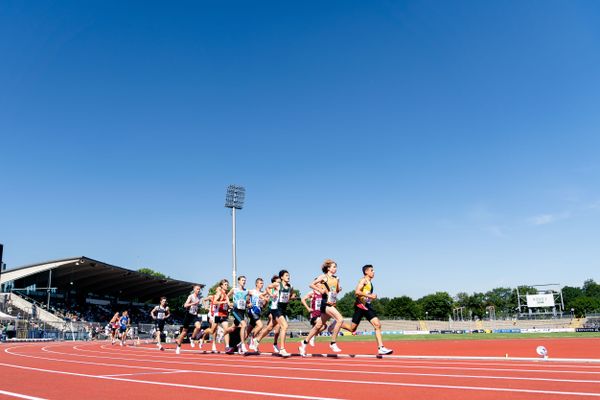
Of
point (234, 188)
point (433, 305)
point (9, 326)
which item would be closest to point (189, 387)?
point (9, 326)

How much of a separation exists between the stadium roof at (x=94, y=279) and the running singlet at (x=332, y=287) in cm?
4244

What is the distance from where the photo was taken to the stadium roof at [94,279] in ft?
164

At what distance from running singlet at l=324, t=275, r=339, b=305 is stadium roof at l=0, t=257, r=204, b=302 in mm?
42441

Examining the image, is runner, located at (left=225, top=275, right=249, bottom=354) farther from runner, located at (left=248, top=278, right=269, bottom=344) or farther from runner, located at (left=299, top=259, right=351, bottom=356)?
runner, located at (left=299, top=259, right=351, bottom=356)

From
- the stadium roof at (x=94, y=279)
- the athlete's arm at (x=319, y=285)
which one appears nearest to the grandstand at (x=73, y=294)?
the stadium roof at (x=94, y=279)

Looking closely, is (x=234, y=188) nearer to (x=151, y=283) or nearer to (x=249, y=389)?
(x=151, y=283)

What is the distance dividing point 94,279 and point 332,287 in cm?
5475

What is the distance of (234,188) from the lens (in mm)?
47000

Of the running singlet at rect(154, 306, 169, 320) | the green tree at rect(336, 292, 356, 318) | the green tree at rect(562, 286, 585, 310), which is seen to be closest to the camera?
the running singlet at rect(154, 306, 169, 320)

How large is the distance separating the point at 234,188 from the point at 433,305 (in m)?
105

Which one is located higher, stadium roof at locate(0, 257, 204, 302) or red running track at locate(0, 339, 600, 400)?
stadium roof at locate(0, 257, 204, 302)

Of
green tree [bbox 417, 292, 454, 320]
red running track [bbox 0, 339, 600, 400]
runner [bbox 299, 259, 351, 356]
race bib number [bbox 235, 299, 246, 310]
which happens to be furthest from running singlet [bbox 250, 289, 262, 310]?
green tree [bbox 417, 292, 454, 320]

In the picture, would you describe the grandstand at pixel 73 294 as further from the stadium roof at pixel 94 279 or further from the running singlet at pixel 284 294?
the running singlet at pixel 284 294

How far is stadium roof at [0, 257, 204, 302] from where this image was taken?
50.1 metres
